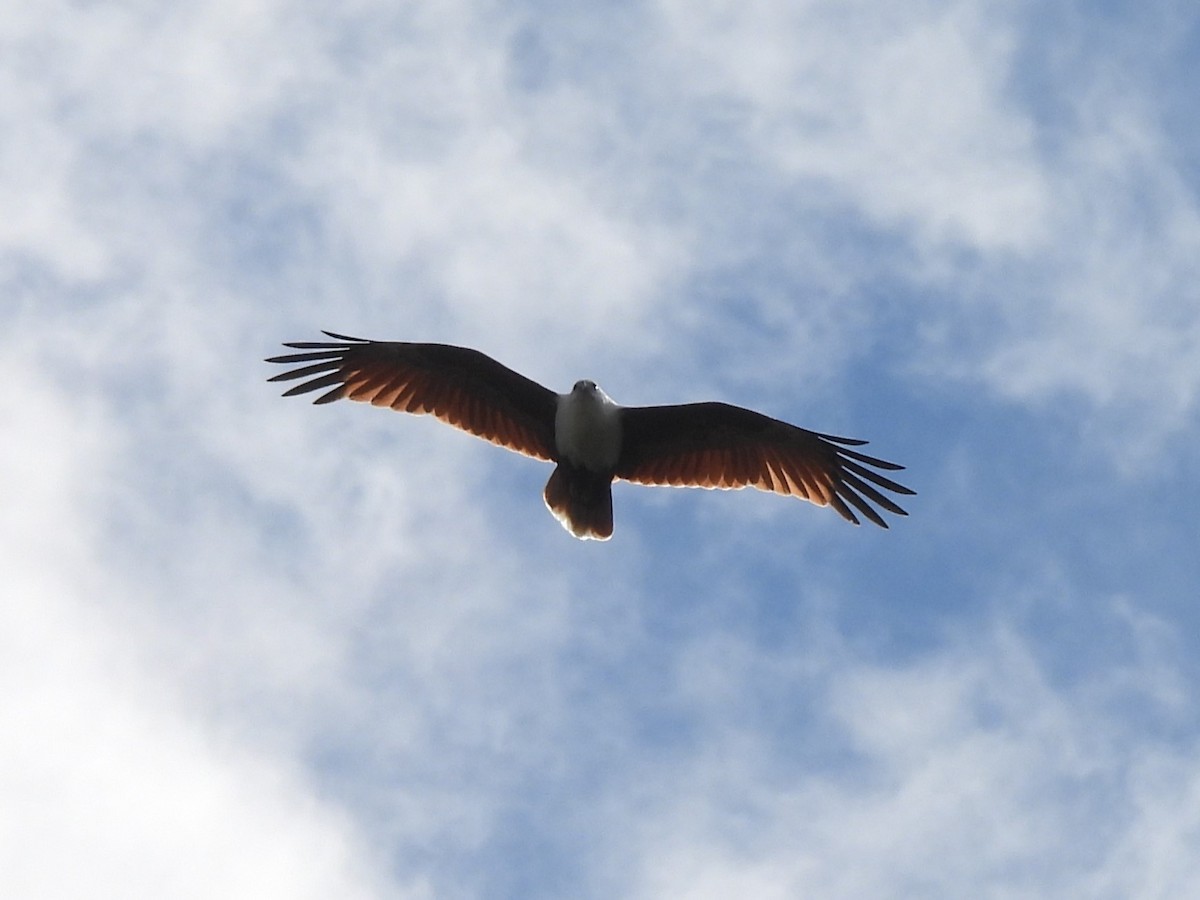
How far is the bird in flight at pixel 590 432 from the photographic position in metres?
12.4

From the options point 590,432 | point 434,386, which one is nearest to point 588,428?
point 590,432

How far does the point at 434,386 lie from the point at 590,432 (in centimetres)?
157

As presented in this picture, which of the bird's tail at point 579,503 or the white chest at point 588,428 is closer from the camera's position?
the white chest at point 588,428

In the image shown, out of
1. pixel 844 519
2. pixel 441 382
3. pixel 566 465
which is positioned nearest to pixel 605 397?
pixel 566 465

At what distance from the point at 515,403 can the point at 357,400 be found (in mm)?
1438

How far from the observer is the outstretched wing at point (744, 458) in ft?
41.9

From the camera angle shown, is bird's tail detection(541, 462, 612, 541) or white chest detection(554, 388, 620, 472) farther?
bird's tail detection(541, 462, 612, 541)

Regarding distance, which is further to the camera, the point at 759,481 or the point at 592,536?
the point at 759,481

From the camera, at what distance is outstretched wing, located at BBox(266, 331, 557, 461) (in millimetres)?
12703

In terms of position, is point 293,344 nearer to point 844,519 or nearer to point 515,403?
point 515,403

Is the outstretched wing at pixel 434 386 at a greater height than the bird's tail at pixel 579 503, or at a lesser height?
greater

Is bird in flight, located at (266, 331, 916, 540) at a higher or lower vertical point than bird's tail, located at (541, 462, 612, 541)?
higher

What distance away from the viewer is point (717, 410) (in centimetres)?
1280

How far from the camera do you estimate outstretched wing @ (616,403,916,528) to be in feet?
41.9
